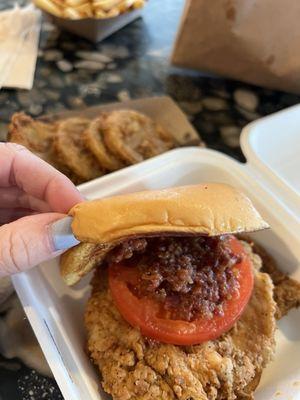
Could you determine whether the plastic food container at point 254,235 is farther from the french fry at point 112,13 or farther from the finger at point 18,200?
the french fry at point 112,13

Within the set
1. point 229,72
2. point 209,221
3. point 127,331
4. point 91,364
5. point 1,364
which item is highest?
point 209,221

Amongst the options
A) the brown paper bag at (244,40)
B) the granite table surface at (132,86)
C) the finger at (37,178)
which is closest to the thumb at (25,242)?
the finger at (37,178)

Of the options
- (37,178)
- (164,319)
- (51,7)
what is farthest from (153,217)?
(51,7)

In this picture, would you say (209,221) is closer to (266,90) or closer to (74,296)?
(74,296)

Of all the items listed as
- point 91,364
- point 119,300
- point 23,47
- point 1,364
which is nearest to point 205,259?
point 119,300

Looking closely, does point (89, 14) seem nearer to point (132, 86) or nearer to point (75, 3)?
point (75, 3)

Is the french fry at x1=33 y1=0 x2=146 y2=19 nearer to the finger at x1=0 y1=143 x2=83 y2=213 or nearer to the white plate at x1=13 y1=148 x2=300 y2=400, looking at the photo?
the white plate at x1=13 y1=148 x2=300 y2=400
